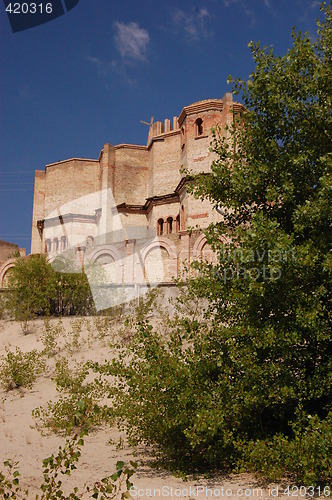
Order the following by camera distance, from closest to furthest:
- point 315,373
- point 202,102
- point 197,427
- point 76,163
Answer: point 197,427 → point 315,373 → point 202,102 → point 76,163

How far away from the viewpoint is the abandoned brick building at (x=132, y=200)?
2253 cm

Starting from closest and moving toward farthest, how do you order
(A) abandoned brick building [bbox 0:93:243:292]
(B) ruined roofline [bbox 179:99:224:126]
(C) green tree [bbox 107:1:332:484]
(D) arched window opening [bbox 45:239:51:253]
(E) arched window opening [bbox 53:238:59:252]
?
(C) green tree [bbox 107:1:332:484], (A) abandoned brick building [bbox 0:93:243:292], (B) ruined roofline [bbox 179:99:224:126], (E) arched window opening [bbox 53:238:59:252], (D) arched window opening [bbox 45:239:51:253]

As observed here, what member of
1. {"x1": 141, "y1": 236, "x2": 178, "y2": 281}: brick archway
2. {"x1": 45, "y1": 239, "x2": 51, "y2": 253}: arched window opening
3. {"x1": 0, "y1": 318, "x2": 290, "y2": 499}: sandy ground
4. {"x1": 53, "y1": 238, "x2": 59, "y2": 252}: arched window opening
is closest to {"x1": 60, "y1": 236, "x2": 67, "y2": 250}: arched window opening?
{"x1": 53, "y1": 238, "x2": 59, "y2": 252}: arched window opening

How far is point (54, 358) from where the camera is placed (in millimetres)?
13492

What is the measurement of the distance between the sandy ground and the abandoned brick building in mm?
10230

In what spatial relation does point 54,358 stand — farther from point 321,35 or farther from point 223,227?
point 321,35

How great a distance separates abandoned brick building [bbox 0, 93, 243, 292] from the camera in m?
22.5

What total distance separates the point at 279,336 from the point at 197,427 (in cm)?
142

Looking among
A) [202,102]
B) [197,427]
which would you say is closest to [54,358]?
[197,427]

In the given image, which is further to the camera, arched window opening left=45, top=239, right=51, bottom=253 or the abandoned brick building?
arched window opening left=45, top=239, right=51, bottom=253

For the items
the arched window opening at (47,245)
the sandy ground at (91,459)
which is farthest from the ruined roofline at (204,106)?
the sandy ground at (91,459)

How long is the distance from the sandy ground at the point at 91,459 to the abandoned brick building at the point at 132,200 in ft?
33.6

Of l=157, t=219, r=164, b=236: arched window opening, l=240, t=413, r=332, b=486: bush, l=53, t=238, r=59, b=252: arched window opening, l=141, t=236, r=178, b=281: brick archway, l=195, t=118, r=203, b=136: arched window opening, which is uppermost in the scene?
l=195, t=118, r=203, b=136: arched window opening

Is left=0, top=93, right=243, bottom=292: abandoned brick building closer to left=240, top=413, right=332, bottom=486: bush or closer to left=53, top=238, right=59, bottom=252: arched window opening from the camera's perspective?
left=53, top=238, right=59, bottom=252: arched window opening
